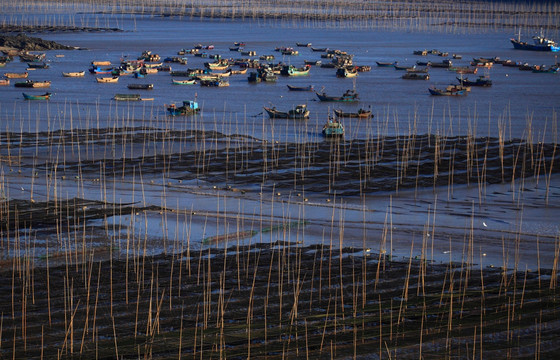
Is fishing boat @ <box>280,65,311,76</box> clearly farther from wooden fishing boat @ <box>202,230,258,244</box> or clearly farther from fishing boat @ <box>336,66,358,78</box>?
wooden fishing boat @ <box>202,230,258,244</box>

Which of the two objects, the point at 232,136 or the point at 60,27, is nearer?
the point at 232,136

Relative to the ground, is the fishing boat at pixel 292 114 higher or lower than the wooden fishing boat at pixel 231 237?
lower

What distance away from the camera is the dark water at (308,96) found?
31.9 metres

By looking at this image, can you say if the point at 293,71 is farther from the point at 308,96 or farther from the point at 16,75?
the point at 16,75

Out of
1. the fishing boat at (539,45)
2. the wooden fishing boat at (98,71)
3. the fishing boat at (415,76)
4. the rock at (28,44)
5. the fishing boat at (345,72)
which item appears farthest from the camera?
the fishing boat at (539,45)

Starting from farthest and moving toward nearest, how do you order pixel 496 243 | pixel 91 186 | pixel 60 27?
pixel 60 27 → pixel 91 186 → pixel 496 243

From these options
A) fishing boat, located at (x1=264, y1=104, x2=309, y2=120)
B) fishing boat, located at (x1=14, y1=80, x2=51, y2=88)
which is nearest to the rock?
fishing boat, located at (x1=14, y1=80, x2=51, y2=88)

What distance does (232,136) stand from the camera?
96.2 feet

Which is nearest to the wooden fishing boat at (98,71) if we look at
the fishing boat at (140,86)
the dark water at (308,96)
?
the dark water at (308,96)

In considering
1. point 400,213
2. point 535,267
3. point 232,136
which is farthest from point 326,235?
point 232,136

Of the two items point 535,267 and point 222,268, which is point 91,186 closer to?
point 222,268

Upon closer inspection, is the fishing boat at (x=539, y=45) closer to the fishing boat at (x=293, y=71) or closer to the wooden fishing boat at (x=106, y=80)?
the fishing boat at (x=293, y=71)

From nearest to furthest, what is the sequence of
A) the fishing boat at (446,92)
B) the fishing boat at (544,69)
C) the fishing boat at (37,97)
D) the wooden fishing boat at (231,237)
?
the wooden fishing boat at (231,237), the fishing boat at (37,97), the fishing boat at (446,92), the fishing boat at (544,69)

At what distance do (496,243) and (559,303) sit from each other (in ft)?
12.4
